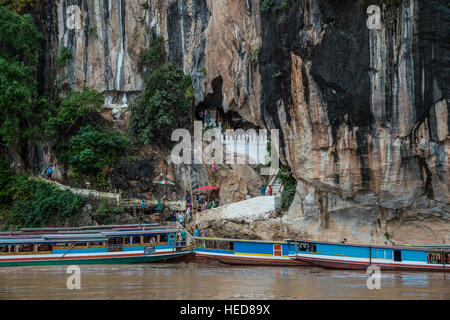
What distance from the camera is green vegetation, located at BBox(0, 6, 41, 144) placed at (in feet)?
78.0

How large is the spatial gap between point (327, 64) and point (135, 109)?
12662mm

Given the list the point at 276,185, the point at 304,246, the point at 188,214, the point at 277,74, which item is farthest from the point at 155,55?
the point at 304,246

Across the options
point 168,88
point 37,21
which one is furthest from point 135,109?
point 37,21

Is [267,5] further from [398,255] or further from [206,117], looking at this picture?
[398,255]

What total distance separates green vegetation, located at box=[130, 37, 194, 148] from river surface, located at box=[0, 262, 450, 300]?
31.3 ft

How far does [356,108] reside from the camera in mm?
15836

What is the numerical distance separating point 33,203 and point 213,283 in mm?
13374

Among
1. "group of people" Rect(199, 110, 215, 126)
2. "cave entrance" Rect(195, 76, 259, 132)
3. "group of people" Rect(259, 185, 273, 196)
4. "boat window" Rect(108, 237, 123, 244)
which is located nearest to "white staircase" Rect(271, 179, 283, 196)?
"group of people" Rect(259, 185, 273, 196)

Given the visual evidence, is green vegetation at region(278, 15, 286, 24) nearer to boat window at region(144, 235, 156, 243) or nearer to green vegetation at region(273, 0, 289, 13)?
green vegetation at region(273, 0, 289, 13)

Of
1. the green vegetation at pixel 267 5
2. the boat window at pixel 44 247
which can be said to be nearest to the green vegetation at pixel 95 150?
the boat window at pixel 44 247

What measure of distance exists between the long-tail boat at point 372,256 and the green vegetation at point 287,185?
2584 mm

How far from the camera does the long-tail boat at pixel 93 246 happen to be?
1766 centimetres

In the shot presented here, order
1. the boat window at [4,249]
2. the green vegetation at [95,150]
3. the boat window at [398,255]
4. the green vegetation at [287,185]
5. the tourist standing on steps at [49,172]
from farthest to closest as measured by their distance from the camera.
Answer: the tourist standing on steps at [49,172] → the green vegetation at [95,150] → the green vegetation at [287,185] → the boat window at [4,249] → the boat window at [398,255]

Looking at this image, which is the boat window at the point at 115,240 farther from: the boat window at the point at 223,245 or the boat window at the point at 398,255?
the boat window at the point at 398,255
